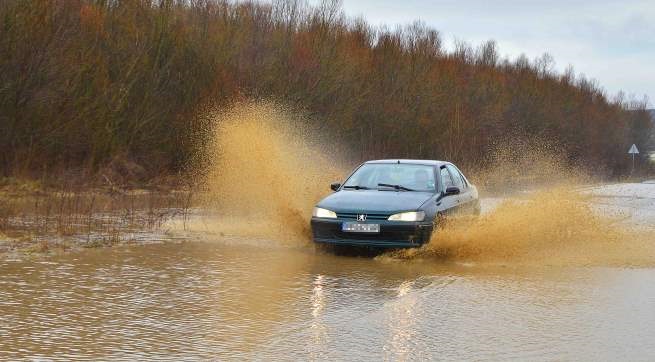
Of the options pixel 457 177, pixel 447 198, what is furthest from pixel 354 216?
pixel 457 177

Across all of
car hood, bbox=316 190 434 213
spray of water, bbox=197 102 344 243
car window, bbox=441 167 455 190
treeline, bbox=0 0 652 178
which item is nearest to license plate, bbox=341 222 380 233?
car hood, bbox=316 190 434 213

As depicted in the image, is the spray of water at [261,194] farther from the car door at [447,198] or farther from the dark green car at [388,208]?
the car door at [447,198]

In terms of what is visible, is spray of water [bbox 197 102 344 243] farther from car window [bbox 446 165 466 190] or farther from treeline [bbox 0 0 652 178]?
treeline [bbox 0 0 652 178]

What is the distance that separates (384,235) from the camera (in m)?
12.5

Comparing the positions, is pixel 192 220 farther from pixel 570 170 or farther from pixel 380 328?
pixel 570 170

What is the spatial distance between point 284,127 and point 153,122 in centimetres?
1133

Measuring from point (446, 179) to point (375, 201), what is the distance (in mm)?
2126

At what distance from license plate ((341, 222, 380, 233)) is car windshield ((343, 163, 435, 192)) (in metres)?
1.50

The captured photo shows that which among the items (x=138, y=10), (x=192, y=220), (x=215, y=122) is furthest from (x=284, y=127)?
(x=192, y=220)

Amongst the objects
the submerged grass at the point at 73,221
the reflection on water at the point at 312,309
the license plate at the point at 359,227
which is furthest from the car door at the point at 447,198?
the submerged grass at the point at 73,221

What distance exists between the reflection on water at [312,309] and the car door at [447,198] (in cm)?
144

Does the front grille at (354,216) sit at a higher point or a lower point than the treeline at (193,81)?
lower

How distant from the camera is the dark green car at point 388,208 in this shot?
491 inches

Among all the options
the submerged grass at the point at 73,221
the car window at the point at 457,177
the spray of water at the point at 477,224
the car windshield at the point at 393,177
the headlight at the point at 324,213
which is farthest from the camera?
the car window at the point at 457,177
